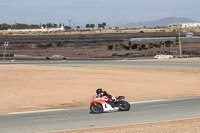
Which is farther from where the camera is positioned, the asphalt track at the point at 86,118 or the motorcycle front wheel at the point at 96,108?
the motorcycle front wheel at the point at 96,108

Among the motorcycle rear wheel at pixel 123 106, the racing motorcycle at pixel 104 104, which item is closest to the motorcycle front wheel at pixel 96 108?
the racing motorcycle at pixel 104 104

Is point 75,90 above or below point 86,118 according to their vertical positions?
below

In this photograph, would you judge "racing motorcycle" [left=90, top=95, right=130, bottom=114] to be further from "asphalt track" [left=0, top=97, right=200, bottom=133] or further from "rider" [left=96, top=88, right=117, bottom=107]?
"asphalt track" [left=0, top=97, right=200, bottom=133]

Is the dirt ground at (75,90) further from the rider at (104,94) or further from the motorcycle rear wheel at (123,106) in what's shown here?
the motorcycle rear wheel at (123,106)

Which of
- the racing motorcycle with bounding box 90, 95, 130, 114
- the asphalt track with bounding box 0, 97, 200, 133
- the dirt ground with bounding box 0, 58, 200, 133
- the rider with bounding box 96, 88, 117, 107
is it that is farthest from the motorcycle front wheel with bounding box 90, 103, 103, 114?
the dirt ground with bounding box 0, 58, 200, 133

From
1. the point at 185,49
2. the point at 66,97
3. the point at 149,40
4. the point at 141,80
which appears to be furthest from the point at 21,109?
the point at 149,40

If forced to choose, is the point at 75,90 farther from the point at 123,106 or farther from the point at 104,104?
the point at 104,104

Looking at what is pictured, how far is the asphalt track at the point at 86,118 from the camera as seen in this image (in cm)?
1650

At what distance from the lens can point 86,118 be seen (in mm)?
18391

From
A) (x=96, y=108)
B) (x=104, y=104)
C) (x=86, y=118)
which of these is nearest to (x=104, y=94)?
(x=104, y=104)

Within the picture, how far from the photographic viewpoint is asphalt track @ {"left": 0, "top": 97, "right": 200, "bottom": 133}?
16.5 metres

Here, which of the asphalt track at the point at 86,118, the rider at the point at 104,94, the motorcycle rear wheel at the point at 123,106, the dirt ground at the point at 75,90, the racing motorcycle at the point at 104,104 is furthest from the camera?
the dirt ground at the point at 75,90

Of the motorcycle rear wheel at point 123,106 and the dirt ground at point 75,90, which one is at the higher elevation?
the motorcycle rear wheel at point 123,106

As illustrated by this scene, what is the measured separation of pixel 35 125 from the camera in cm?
1694
